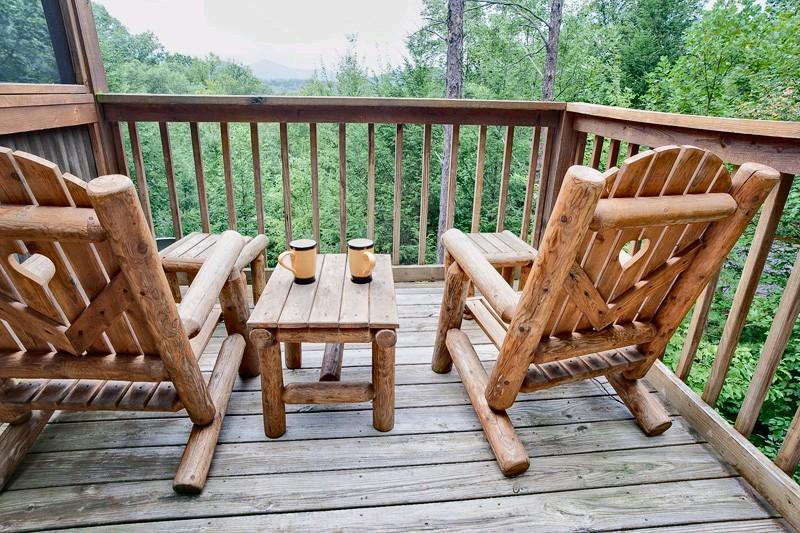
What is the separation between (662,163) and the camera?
1.02 m

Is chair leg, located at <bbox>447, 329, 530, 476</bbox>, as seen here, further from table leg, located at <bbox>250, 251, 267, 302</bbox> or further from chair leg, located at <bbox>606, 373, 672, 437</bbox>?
table leg, located at <bbox>250, 251, 267, 302</bbox>

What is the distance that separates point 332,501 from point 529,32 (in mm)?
14148

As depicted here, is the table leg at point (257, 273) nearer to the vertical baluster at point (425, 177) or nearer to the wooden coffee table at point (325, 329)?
the wooden coffee table at point (325, 329)

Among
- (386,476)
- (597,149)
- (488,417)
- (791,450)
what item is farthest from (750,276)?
(386,476)

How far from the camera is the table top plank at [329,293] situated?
4.44 feet

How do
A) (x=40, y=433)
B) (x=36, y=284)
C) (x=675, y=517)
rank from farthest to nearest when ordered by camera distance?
(x=40, y=433) → (x=675, y=517) → (x=36, y=284)

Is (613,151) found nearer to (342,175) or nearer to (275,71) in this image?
(342,175)

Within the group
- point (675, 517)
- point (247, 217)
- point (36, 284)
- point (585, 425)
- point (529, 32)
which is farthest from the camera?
point (247, 217)

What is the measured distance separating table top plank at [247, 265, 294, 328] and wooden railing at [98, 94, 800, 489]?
887mm

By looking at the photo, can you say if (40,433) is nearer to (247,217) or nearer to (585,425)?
(585,425)

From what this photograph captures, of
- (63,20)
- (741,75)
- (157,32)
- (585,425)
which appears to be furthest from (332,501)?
(157,32)

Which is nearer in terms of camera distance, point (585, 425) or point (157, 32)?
point (585, 425)

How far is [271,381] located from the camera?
4.75 ft

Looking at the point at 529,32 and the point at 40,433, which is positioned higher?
the point at 529,32
